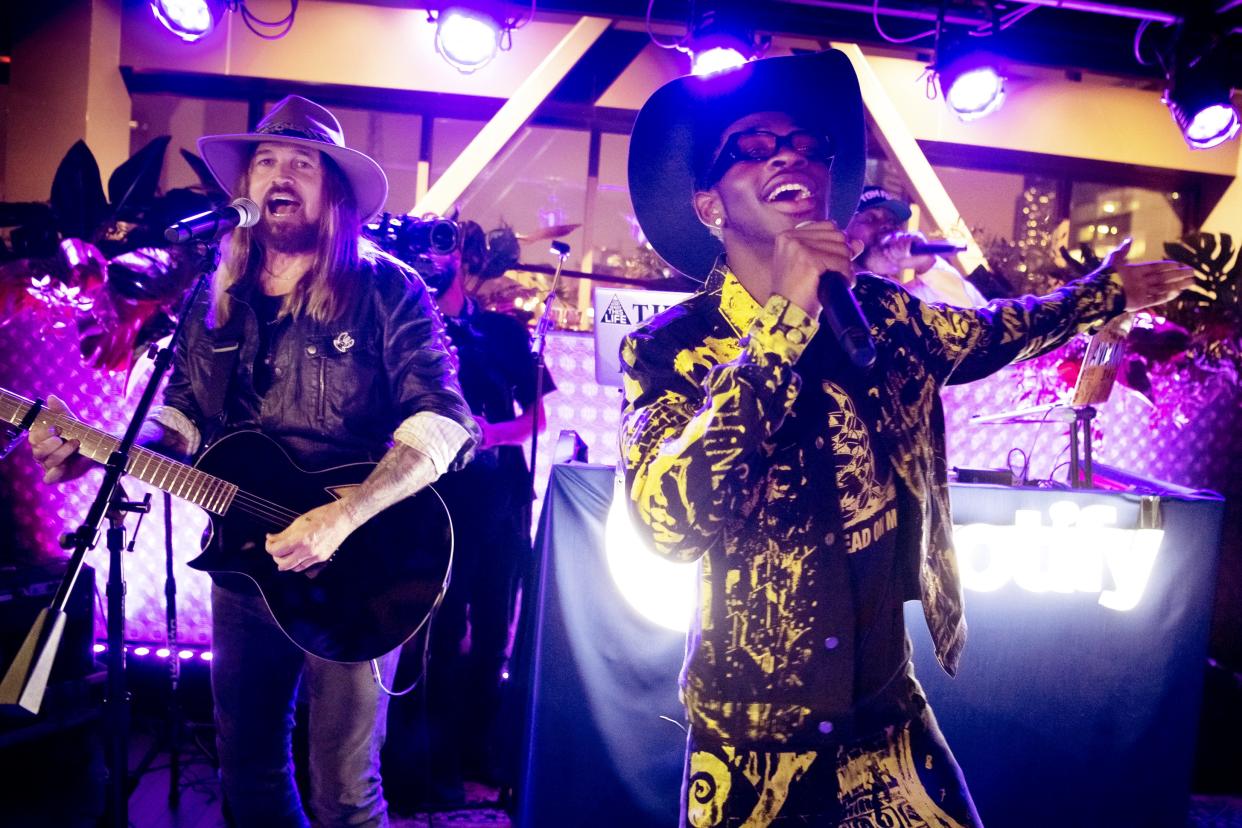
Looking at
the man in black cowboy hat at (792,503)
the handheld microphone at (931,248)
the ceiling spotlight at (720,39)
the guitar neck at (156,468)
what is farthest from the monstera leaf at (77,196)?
the handheld microphone at (931,248)

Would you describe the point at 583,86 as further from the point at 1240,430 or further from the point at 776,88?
the point at 776,88

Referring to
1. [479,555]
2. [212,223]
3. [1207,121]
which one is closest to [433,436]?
[212,223]

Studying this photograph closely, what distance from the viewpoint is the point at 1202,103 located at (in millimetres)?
4906

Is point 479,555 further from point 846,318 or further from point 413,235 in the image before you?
point 846,318

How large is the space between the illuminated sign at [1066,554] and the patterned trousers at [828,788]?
1947mm

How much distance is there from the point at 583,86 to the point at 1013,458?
5292 mm

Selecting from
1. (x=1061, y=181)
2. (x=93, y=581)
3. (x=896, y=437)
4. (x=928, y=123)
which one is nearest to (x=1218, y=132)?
(x=928, y=123)

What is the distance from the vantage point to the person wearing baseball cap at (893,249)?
472 centimetres

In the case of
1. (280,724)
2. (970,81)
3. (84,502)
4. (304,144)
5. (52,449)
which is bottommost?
(280,724)

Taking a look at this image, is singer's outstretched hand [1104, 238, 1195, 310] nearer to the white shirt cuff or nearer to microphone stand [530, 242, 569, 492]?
the white shirt cuff

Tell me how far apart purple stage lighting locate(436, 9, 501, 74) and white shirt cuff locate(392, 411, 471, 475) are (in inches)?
135

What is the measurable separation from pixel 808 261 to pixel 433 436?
56.7 inches

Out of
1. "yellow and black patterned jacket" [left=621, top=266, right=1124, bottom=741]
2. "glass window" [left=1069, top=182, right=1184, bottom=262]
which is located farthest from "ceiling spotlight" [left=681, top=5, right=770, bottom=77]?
"glass window" [left=1069, top=182, right=1184, bottom=262]

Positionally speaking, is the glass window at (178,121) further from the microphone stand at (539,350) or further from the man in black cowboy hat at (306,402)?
the man in black cowboy hat at (306,402)
